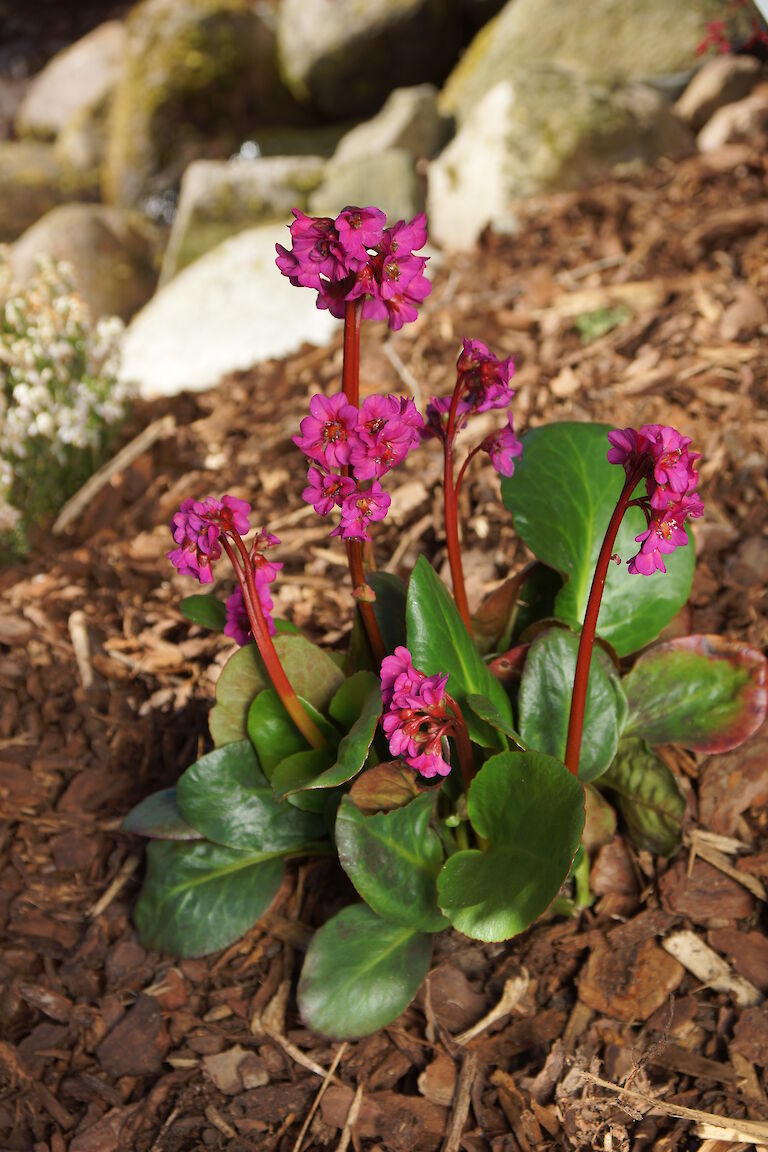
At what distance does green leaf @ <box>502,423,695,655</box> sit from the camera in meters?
1.75

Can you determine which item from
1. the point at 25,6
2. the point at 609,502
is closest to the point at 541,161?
the point at 609,502

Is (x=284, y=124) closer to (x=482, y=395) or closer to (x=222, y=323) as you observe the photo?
(x=222, y=323)

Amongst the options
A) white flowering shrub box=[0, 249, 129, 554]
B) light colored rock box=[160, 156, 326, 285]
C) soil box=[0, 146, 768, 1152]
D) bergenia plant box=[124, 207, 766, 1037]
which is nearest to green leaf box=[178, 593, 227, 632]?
bergenia plant box=[124, 207, 766, 1037]

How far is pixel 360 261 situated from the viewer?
1.22 metres

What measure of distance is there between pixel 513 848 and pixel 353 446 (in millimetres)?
625

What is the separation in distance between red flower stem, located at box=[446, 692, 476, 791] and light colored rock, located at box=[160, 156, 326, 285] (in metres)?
4.49

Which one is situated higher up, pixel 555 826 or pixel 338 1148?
pixel 555 826

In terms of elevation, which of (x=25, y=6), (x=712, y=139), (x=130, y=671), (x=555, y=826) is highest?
(x=25, y=6)

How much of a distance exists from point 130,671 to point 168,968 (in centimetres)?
74

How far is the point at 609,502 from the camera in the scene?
5.84 ft

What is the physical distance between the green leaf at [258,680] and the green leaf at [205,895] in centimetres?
23

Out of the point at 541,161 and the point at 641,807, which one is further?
the point at 541,161

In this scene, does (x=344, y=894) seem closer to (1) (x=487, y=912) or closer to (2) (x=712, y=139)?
(1) (x=487, y=912)

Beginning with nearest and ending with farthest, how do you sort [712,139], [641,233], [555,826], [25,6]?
1. [555,826]
2. [641,233]
3. [712,139]
4. [25,6]
